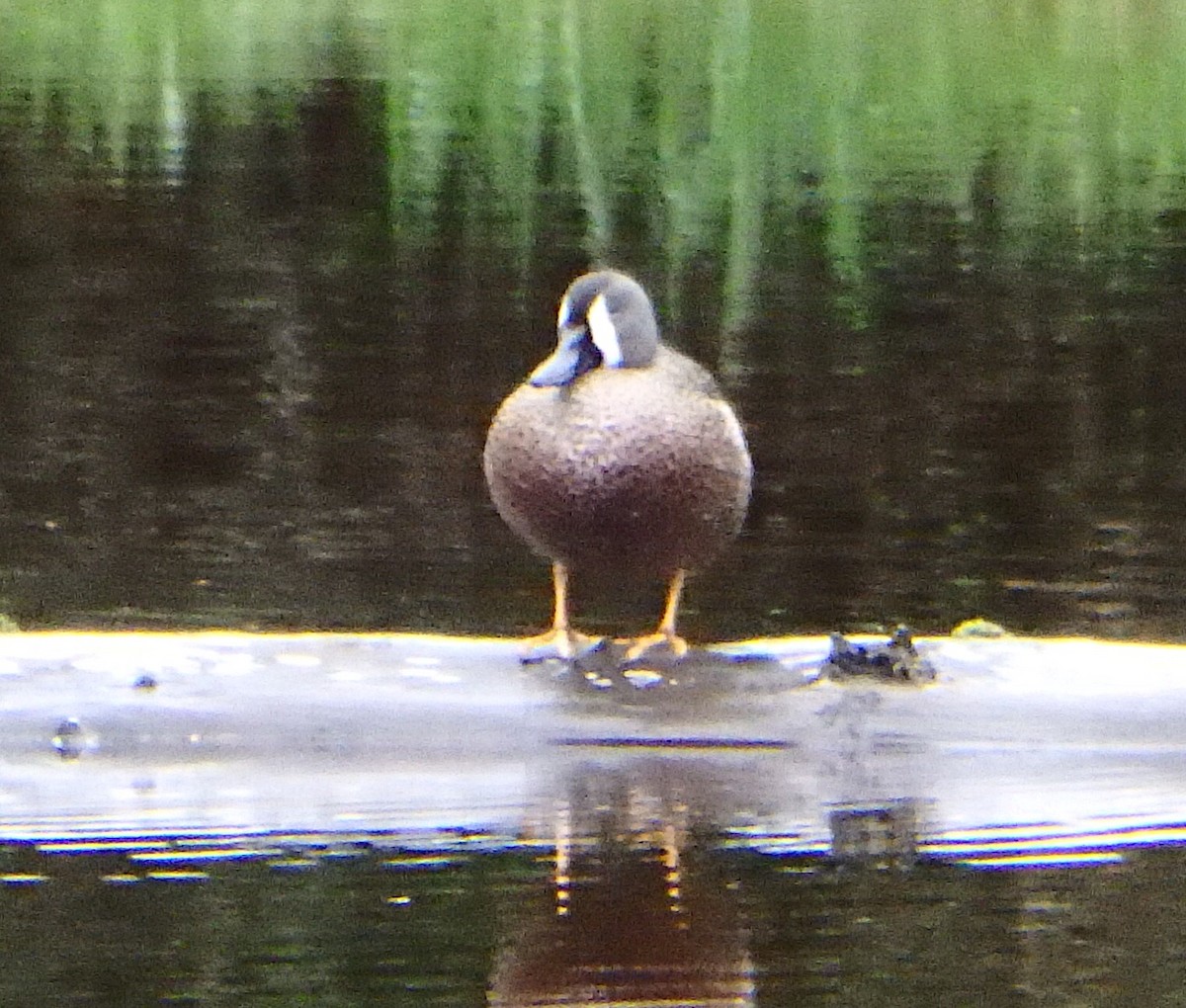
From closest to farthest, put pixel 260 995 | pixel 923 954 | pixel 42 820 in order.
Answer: pixel 260 995 → pixel 923 954 → pixel 42 820

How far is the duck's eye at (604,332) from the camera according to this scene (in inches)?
184

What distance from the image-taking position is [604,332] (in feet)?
15.5

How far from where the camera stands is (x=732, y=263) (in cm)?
995

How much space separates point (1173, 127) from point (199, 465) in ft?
25.0

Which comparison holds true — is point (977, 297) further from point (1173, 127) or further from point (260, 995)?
point (260, 995)

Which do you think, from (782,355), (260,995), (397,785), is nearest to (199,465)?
(782,355)

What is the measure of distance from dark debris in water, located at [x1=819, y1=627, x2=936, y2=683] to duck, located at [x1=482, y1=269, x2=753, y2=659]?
0.32 meters

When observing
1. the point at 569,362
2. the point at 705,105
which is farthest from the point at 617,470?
the point at 705,105

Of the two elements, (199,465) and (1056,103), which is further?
(1056,103)

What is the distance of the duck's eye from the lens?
4676 mm

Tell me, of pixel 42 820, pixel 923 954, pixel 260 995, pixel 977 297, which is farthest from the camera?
pixel 977 297

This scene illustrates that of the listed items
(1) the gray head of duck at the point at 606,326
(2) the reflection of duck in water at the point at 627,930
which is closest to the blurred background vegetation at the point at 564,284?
(1) the gray head of duck at the point at 606,326

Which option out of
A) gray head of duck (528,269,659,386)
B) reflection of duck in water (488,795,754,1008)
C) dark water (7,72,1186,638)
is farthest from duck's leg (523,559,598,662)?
dark water (7,72,1186,638)

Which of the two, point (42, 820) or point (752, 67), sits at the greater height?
point (752, 67)
